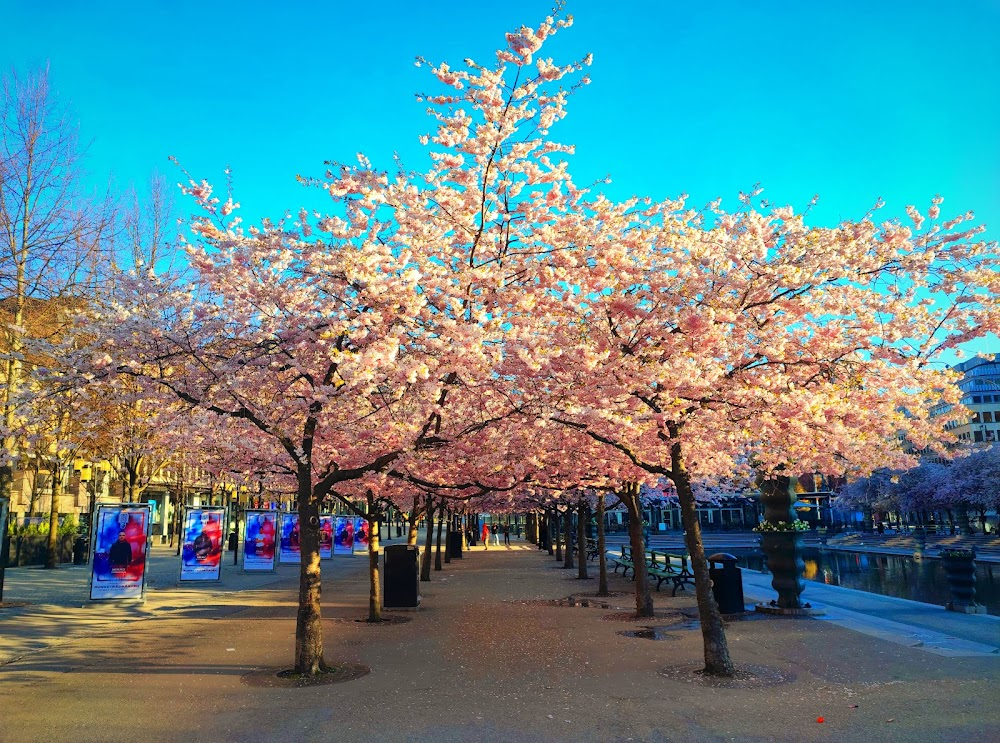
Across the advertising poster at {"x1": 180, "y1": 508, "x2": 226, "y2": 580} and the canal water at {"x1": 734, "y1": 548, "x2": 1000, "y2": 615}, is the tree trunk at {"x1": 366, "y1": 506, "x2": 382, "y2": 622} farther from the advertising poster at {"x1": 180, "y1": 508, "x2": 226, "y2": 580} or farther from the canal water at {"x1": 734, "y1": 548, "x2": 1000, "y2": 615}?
the canal water at {"x1": 734, "y1": 548, "x2": 1000, "y2": 615}

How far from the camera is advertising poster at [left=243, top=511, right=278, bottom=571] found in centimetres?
2856

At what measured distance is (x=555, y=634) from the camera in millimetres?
14062

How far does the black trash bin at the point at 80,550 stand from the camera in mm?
33062

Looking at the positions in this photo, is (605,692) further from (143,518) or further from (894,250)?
(143,518)

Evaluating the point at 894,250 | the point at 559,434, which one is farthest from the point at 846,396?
the point at 559,434

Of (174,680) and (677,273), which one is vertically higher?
(677,273)

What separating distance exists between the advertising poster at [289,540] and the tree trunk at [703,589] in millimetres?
26041

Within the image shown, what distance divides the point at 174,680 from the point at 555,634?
7121 millimetres

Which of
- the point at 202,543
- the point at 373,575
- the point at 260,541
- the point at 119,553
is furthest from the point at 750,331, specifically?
the point at 260,541

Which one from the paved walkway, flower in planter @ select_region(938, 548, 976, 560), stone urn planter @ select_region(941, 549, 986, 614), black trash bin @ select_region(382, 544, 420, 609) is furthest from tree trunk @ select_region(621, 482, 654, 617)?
flower in planter @ select_region(938, 548, 976, 560)

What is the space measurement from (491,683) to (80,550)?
1222 inches

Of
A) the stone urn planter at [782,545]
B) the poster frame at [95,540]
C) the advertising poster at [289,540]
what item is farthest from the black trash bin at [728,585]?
the advertising poster at [289,540]

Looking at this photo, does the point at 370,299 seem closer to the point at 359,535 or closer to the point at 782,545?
the point at 782,545

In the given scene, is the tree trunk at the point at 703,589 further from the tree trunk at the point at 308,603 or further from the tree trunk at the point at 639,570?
the tree trunk at the point at 308,603
